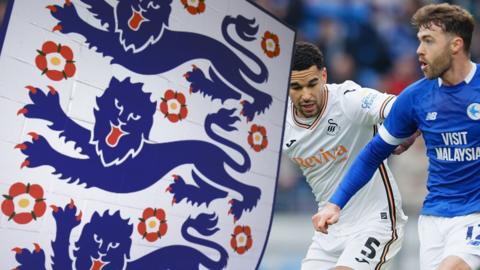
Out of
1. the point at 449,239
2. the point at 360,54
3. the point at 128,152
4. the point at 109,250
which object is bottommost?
the point at 109,250

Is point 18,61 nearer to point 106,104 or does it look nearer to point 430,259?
point 106,104

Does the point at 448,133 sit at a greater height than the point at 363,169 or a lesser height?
greater

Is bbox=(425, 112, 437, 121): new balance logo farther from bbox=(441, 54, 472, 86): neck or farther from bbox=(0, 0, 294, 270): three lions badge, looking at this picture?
bbox=(0, 0, 294, 270): three lions badge

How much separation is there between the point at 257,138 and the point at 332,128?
0.57 m

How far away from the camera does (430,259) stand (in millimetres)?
4992

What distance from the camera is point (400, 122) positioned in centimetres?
509

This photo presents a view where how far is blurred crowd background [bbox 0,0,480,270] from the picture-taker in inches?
367

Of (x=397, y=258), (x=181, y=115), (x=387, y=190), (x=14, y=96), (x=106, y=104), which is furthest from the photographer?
(x=397, y=258)

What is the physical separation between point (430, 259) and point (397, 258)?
13.6 ft

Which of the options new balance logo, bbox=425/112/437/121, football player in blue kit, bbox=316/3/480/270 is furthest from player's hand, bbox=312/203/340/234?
new balance logo, bbox=425/112/437/121

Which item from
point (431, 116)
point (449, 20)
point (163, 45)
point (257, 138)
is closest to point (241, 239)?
point (257, 138)

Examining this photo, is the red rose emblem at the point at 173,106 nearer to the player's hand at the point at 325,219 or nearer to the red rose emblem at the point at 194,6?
the red rose emblem at the point at 194,6

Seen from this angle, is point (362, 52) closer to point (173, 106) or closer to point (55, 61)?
point (173, 106)

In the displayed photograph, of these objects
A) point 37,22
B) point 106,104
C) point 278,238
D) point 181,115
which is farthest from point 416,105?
point 278,238
